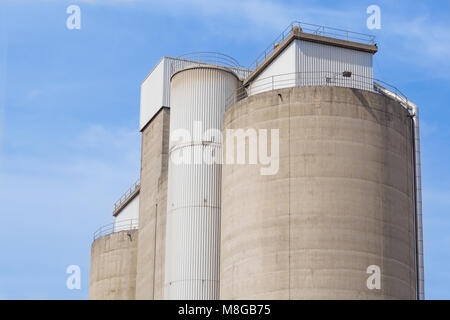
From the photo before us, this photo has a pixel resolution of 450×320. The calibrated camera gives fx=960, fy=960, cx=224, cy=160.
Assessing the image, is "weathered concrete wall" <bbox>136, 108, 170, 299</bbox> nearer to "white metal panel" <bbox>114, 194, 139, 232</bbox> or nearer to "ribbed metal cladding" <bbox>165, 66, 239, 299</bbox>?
"ribbed metal cladding" <bbox>165, 66, 239, 299</bbox>

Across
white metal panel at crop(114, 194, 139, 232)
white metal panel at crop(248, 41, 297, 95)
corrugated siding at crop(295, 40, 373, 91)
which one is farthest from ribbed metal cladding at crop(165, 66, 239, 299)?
white metal panel at crop(114, 194, 139, 232)

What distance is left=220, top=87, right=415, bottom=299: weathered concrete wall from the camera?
182ft

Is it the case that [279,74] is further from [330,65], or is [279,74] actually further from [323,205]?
[323,205]

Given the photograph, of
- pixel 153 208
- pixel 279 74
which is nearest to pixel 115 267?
pixel 153 208

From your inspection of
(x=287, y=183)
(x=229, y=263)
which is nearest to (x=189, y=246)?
(x=229, y=263)

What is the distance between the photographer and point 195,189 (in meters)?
64.0

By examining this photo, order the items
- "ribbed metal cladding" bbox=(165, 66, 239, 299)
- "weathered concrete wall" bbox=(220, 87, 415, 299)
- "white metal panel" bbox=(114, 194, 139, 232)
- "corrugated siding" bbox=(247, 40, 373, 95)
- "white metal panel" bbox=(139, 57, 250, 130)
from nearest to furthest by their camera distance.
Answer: "weathered concrete wall" bbox=(220, 87, 415, 299) < "corrugated siding" bbox=(247, 40, 373, 95) < "ribbed metal cladding" bbox=(165, 66, 239, 299) < "white metal panel" bbox=(139, 57, 250, 130) < "white metal panel" bbox=(114, 194, 139, 232)

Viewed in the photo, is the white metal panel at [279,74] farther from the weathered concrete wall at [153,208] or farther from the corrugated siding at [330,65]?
the weathered concrete wall at [153,208]

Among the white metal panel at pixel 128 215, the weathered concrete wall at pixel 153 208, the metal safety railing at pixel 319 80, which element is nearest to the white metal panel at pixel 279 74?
the metal safety railing at pixel 319 80

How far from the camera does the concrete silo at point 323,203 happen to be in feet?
182

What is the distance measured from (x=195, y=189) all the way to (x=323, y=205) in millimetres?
11074

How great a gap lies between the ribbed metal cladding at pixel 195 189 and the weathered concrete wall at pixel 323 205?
10.3 ft

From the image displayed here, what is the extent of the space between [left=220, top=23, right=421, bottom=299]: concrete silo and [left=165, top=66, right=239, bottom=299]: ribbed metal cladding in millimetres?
2805

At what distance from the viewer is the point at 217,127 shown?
65375 millimetres
